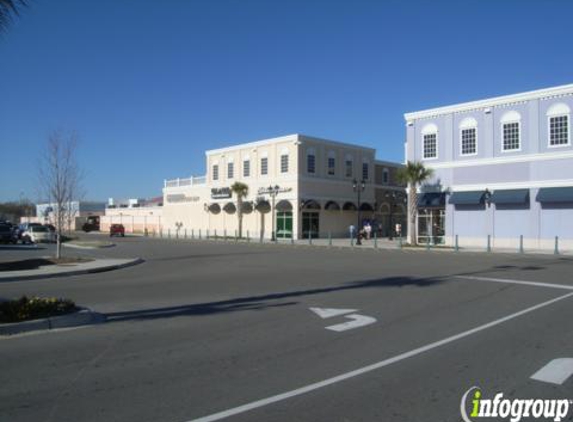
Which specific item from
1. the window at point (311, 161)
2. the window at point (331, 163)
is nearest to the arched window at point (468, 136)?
the window at point (311, 161)

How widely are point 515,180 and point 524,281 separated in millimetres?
22482

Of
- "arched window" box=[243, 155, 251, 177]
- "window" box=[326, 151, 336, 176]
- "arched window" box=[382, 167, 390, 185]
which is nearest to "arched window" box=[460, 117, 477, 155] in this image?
"window" box=[326, 151, 336, 176]

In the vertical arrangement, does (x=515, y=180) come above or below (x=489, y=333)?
above

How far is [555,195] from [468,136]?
7.94 meters

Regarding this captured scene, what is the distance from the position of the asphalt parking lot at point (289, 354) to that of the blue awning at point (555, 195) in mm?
21805

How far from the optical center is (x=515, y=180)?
120 ft

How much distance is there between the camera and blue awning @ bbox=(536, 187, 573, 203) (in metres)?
33.4

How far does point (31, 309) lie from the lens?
9.68m

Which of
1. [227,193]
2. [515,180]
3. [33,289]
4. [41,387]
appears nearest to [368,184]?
[227,193]

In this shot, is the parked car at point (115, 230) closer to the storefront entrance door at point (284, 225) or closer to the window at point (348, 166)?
the storefront entrance door at point (284, 225)

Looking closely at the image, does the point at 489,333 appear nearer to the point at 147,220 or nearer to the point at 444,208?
the point at 444,208

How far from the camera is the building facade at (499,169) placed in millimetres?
34562

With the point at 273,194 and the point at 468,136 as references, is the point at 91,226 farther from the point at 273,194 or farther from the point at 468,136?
the point at 468,136

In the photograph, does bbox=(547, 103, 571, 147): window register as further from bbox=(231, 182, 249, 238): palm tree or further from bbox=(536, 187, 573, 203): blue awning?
bbox=(231, 182, 249, 238): palm tree
